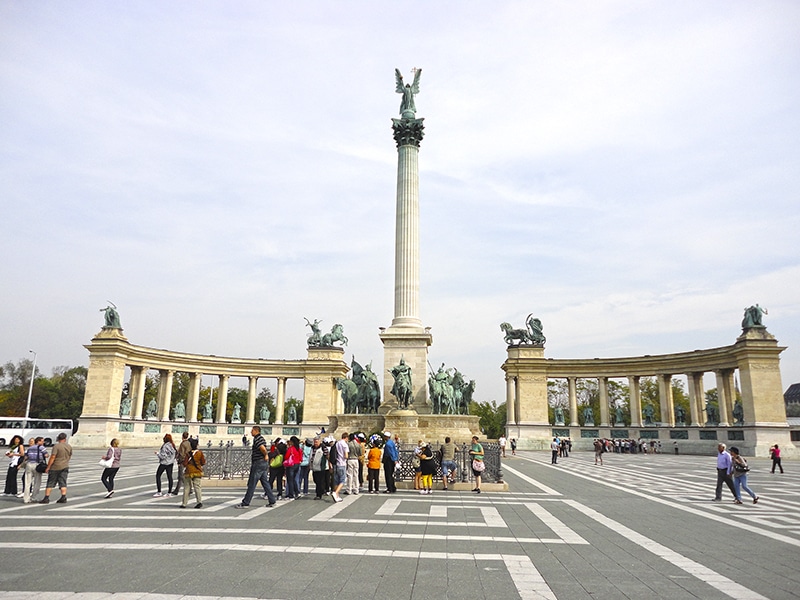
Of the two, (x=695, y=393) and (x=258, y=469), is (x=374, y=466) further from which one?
(x=695, y=393)

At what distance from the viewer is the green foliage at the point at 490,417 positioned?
304 feet

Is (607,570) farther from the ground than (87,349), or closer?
closer

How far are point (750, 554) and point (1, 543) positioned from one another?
524 inches

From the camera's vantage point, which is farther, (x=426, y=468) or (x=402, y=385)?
(x=402, y=385)

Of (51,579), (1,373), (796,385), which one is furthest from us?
(796,385)

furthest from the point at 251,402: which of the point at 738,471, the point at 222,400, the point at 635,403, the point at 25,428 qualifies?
the point at 738,471

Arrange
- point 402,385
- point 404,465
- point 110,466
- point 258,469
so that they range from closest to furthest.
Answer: point 258,469 → point 110,466 → point 404,465 → point 402,385

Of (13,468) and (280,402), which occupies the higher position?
(280,402)

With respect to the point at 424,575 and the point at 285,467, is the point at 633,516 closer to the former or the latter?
the point at 424,575

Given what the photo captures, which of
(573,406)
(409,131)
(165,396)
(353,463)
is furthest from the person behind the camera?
(165,396)

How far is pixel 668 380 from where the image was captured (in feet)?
198

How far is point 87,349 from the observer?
57.4 meters

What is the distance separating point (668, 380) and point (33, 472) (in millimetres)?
61761

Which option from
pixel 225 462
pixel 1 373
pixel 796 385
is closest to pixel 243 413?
pixel 1 373
